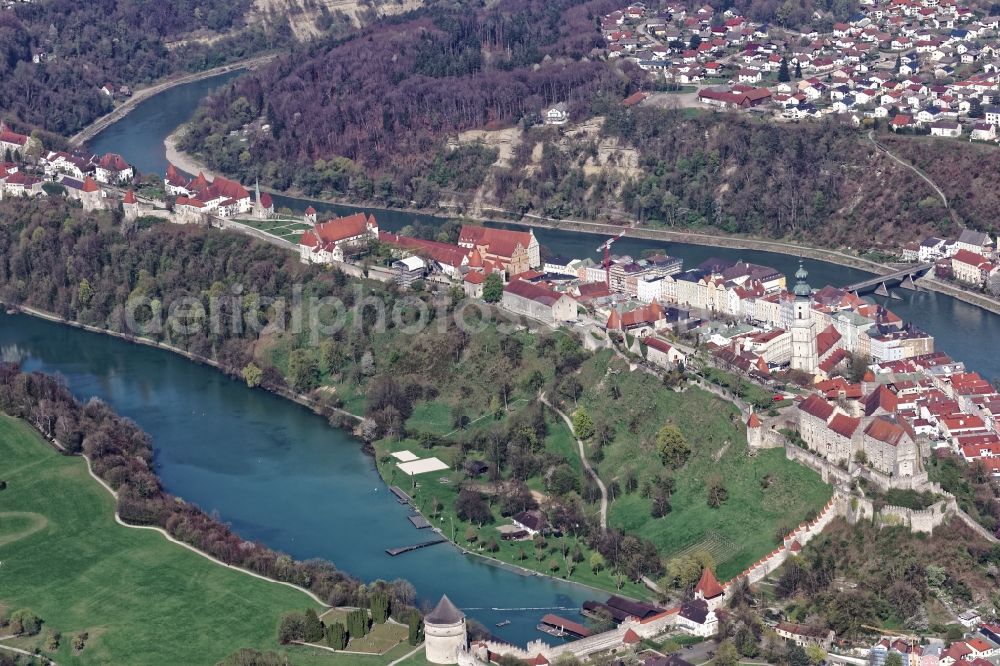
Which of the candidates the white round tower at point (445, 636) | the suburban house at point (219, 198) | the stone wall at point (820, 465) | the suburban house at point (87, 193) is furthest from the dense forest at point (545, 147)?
the white round tower at point (445, 636)

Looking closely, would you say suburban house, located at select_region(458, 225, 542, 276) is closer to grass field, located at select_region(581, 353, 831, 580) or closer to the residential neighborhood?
grass field, located at select_region(581, 353, 831, 580)

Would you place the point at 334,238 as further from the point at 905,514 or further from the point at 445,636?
the point at 445,636

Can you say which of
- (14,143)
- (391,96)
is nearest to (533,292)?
(14,143)

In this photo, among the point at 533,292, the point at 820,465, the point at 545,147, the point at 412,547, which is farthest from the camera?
the point at 545,147

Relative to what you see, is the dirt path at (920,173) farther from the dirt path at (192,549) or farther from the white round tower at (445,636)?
the white round tower at (445,636)

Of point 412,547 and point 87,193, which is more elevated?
point 412,547

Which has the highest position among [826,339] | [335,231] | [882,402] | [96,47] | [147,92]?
[882,402]

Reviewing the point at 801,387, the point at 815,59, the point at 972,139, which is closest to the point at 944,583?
the point at 801,387
